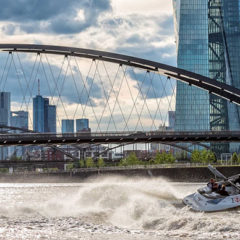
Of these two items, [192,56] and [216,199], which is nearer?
[216,199]

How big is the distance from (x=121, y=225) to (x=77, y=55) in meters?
45.6

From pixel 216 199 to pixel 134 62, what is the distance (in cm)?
4157

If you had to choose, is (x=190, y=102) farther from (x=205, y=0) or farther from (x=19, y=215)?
(x=19, y=215)

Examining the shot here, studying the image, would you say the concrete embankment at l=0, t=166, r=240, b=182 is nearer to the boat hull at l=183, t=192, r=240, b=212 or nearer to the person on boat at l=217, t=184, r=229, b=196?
the person on boat at l=217, t=184, r=229, b=196

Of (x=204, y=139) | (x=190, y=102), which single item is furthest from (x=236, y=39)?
(x=204, y=139)

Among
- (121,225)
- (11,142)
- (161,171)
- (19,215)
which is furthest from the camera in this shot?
(161,171)

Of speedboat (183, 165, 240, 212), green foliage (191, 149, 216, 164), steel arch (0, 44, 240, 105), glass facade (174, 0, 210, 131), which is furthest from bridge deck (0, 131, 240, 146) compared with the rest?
glass facade (174, 0, 210, 131)

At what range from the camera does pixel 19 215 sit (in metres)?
38.7

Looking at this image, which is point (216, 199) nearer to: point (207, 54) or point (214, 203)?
point (214, 203)

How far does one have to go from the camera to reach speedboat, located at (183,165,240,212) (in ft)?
118

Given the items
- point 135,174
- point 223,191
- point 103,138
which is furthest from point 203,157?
point 223,191

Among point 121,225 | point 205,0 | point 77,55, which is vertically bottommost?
point 121,225

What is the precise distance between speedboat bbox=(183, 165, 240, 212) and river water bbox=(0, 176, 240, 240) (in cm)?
59

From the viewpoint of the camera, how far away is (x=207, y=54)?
175375 millimetres
